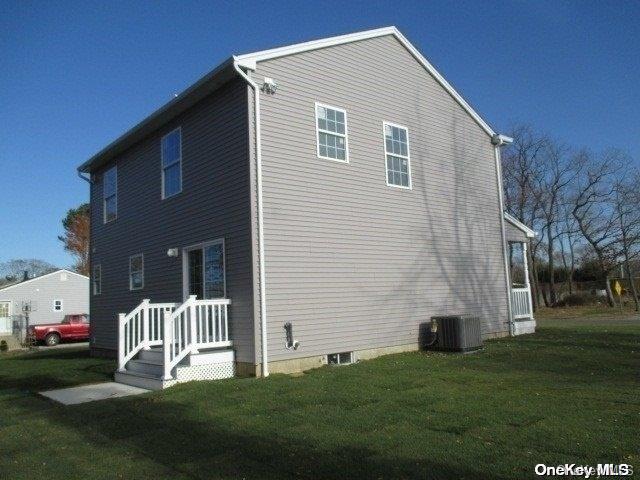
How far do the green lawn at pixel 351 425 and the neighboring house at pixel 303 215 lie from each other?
51.7 inches

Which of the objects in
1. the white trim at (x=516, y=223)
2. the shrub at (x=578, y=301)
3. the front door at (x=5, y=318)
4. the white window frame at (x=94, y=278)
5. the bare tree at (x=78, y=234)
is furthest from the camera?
the bare tree at (x=78, y=234)

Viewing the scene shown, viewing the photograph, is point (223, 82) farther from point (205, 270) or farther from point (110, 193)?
point (110, 193)

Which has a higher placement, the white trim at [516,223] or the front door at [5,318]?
the white trim at [516,223]

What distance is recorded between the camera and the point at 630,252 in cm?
3672

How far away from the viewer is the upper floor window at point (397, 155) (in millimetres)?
12102

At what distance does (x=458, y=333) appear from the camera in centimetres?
1148

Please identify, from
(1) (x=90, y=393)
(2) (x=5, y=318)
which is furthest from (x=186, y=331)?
(2) (x=5, y=318)

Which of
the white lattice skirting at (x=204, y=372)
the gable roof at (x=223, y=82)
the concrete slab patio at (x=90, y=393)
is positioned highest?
the gable roof at (x=223, y=82)

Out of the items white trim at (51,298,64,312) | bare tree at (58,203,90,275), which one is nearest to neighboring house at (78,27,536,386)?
white trim at (51,298,64,312)

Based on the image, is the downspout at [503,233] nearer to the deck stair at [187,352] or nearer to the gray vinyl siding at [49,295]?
the deck stair at [187,352]

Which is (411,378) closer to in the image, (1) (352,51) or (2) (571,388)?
(2) (571,388)

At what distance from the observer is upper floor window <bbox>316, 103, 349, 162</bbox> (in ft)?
35.4

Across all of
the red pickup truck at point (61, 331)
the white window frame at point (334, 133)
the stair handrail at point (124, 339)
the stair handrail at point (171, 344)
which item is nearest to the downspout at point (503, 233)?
the white window frame at point (334, 133)

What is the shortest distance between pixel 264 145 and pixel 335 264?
8.61 ft
